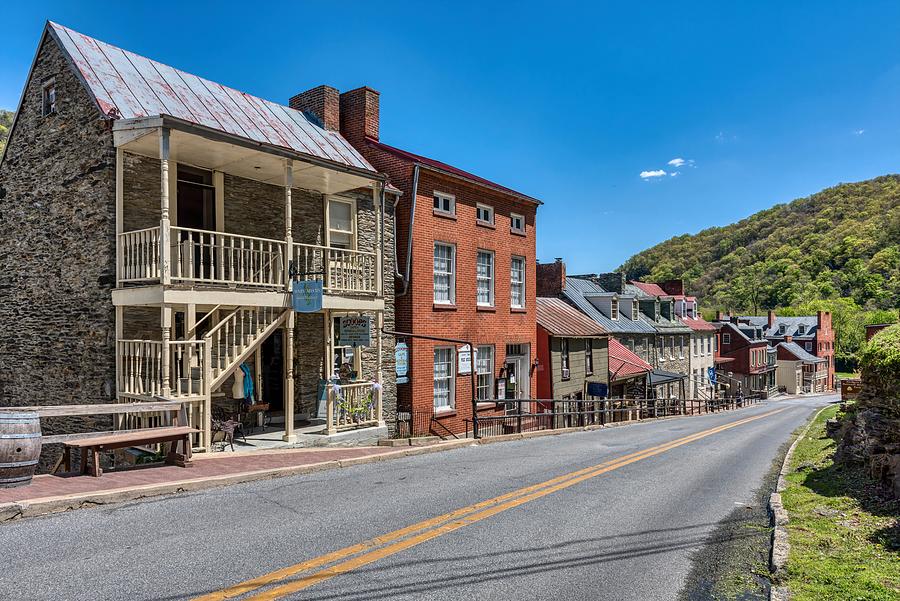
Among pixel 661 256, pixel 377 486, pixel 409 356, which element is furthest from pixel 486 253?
pixel 661 256

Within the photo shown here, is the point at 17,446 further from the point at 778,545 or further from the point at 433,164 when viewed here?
the point at 433,164

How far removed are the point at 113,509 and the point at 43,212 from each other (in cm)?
927

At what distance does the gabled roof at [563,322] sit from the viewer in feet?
84.6

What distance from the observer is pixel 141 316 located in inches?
504

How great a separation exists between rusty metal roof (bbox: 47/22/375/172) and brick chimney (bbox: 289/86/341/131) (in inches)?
29.2

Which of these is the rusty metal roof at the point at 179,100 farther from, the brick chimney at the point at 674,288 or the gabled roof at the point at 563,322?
the brick chimney at the point at 674,288

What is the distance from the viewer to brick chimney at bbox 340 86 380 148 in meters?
20.2

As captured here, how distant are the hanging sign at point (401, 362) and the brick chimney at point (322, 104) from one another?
7290mm

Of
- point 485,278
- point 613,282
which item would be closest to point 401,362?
point 485,278

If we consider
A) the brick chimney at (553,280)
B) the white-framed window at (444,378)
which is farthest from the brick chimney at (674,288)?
the white-framed window at (444,378)

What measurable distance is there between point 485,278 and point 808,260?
430 ft

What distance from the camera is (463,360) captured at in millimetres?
20156

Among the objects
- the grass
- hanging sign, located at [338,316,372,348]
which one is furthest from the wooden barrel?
the grass

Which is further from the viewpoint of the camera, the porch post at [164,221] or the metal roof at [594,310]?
the metal roof at [594,310]
